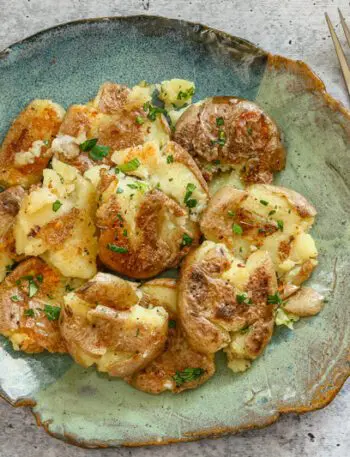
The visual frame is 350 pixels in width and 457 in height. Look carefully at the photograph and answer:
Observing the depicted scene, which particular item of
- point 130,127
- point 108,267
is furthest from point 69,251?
point 130,127

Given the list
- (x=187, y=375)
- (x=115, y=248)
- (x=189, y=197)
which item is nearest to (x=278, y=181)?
(x=189, y=197)

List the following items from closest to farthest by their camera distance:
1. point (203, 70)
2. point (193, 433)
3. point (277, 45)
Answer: point (193, 433) < point (203, 70) < point (277, 45)

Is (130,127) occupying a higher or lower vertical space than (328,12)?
lower

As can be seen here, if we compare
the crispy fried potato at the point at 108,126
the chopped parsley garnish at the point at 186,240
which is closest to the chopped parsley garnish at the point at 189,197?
the chopped parsley garnish at the point at 186,240

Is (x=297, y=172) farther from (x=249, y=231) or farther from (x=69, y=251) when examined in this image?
(x=69, y=251)

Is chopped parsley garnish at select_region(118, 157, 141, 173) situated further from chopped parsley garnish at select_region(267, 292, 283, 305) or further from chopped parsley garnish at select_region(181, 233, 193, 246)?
chopped parsley garnish at select_region(267, 292, 283, 305)

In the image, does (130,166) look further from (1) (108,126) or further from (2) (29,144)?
(2) (29,144)

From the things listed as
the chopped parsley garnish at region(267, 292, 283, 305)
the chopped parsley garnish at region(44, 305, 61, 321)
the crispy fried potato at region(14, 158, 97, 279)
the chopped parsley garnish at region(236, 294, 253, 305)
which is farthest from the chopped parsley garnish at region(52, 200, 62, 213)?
the chopped parsley garnish at region(267, 292, 283, 305)
